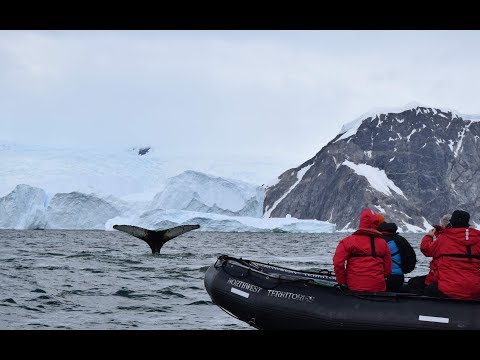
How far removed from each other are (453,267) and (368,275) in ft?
3.68

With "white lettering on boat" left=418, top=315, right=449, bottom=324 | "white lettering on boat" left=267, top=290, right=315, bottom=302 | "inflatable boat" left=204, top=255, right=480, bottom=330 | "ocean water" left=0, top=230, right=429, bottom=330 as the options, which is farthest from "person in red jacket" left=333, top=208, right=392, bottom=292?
"ocean water" left=0, top=230, right=429, bottom=330

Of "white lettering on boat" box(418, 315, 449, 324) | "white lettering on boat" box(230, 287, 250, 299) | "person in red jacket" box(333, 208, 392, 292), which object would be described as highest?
"person in red jacket" box(333, 208, 392, 292)

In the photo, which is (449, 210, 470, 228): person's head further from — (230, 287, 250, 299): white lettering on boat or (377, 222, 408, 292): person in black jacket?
(230, 287, 250, 299): white lettering on boat

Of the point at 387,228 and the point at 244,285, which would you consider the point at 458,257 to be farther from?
the point at 244,285

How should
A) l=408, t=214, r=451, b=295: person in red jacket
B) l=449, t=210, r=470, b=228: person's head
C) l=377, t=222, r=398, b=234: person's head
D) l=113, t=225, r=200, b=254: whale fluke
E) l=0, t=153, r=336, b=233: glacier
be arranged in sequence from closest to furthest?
l=449, t=210, r=470, b=228: person's head
l=408, t=214, r=451, b=295: person in red jacket
l=377, t=222, r=398, b=234: person's head
l=113, t=225, r=200, b=254: whale fluke
l=0, t=153, r=336, b=233: glacier

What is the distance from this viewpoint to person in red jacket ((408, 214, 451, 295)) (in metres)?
8.35

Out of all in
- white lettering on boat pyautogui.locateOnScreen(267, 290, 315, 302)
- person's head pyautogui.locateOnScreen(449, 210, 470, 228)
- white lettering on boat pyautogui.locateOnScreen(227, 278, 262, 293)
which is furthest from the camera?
white lettering on boat pyautogui.locateOnScreen(227, 278, 262, 293)

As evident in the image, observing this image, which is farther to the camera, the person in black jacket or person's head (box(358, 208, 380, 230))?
the person in black jacket

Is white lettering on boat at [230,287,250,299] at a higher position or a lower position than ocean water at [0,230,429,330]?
higher

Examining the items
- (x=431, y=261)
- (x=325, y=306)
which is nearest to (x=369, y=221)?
(x=431, y=261)

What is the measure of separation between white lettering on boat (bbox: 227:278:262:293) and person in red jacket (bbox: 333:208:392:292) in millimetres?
1510
